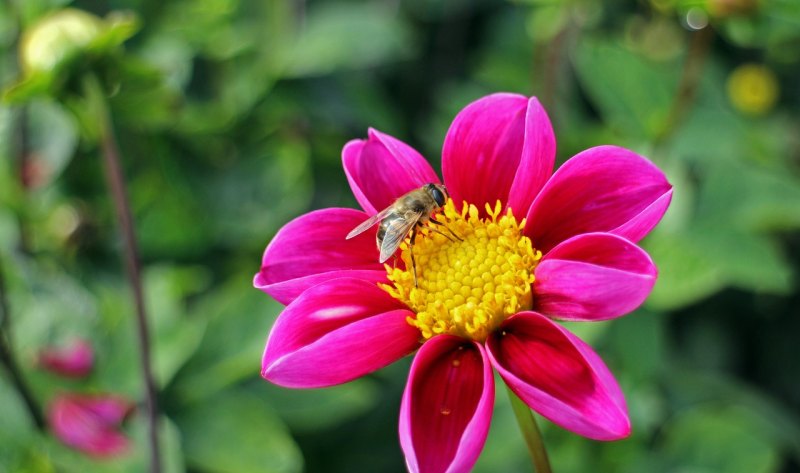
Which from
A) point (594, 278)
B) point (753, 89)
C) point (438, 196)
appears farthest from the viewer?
point (753, 89)

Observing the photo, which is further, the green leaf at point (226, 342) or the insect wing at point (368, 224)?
the green leaf at point (226, 342)

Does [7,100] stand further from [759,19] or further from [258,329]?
[759,19]

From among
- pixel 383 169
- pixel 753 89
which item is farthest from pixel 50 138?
pixel 753 89

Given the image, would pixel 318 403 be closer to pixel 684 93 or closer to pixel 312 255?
pixel 312 255

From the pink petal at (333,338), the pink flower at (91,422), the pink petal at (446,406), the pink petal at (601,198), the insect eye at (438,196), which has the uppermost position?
the pink petal at (601,198)

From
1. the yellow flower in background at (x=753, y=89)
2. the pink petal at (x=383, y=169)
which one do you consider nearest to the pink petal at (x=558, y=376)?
the pink petal at (x=383, y=169)

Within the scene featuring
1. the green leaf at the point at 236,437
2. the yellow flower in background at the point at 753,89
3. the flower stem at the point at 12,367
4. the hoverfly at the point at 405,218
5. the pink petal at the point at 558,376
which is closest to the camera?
the pink petal at the point at 558,376

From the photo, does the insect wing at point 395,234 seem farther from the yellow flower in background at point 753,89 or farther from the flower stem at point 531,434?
the yellow flower in background at point 753,89

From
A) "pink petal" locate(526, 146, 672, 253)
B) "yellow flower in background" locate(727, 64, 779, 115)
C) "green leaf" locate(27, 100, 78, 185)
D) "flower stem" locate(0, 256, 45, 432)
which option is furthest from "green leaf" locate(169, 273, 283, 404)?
"yellow flower in background" locate(727, 64, 779, 115)
